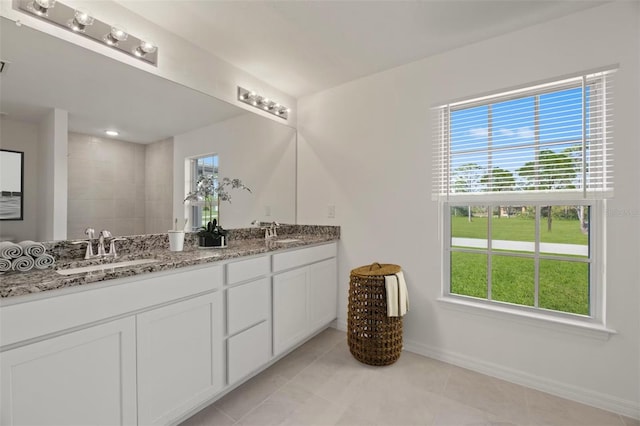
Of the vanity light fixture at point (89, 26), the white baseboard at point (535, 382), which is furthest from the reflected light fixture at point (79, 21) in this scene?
the white baseboard at point (535, 382)

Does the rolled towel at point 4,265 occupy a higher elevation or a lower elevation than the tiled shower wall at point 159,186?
lower

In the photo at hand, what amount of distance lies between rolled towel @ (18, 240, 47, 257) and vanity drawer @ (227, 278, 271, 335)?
35.8 inches

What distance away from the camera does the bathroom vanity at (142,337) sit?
3.39 feet

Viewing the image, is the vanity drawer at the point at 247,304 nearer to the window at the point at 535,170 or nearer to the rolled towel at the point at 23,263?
the rolled towel at the point at 23,263

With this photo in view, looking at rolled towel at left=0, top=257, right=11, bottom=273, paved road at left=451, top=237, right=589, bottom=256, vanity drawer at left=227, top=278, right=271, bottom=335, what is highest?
rolled towel at left=0, top=257, right=11, bottom=273

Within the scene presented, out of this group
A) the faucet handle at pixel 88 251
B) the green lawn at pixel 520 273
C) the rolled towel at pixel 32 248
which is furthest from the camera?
the green lawn at pixel 520 273

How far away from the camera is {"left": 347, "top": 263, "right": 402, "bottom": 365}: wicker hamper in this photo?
2.17 metres

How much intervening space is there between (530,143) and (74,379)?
2.82 m

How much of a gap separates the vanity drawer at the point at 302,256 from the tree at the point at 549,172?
163cm

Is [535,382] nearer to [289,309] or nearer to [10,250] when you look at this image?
[289,309]

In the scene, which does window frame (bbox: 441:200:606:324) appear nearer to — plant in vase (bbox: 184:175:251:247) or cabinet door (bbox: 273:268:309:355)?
cabinet door (bbox: 273:268:309:355)

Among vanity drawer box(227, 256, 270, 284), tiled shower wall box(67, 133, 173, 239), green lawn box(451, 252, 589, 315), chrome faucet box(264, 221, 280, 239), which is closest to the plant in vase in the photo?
tiled shower wall box(67, 133, 173, 239)

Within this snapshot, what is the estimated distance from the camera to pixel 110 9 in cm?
167

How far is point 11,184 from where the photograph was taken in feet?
4.54
